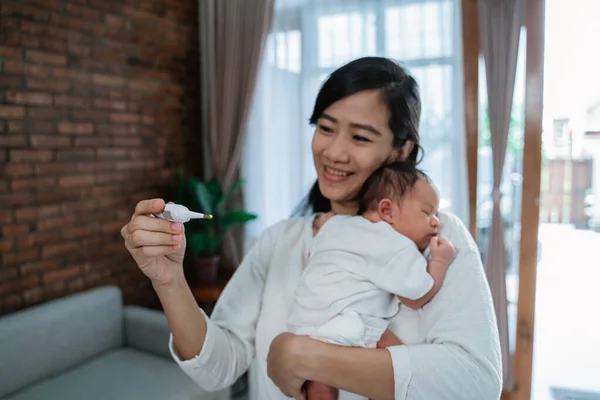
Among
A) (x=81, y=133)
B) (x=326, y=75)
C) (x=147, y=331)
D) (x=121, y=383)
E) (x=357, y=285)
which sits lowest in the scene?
(x=121, y=383)

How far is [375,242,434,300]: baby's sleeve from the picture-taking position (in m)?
0.99

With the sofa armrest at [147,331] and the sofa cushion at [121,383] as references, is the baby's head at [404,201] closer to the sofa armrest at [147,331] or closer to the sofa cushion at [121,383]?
the sofa cushion at [121,383]

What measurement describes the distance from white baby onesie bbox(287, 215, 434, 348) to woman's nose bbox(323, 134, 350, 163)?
Result: 0.51 feet

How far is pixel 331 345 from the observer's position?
0.99m

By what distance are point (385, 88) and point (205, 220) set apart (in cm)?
243

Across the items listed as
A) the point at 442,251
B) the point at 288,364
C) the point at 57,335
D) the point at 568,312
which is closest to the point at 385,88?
the point at 442,251

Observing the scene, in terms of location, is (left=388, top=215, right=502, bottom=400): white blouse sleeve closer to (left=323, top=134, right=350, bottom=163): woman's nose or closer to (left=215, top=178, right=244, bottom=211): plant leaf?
(left=323, top=134, right=350, bottom=163): woman's nose

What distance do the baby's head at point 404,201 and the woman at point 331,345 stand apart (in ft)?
0.11

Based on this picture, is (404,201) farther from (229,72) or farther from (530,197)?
(229,72)

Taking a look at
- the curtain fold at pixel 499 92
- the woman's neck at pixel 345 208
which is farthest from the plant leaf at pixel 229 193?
the woman's neck at pixel 345 208

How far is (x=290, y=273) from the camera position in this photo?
4.04ft

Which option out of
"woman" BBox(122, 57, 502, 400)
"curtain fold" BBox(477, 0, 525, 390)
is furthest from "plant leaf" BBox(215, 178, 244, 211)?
"woman" BBox(122, 57, 502, 400)

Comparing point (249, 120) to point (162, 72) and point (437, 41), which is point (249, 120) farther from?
point (437, 41)

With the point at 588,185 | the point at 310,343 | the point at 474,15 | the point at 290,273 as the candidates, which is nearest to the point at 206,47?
the point at 474,15
